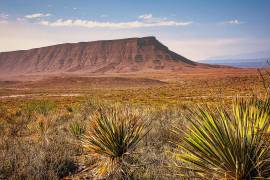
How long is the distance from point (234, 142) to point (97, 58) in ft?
550

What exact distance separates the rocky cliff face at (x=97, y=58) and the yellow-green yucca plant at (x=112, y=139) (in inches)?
5450

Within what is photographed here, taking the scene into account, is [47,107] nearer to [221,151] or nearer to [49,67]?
[221,151]

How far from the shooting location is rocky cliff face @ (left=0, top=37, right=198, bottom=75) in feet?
506

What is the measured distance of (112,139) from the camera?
5.03 metres

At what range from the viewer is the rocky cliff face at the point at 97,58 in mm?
154375

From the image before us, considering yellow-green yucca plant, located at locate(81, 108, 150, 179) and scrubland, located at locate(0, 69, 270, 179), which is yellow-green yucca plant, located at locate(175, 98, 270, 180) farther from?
yellow-green yucca plant, located at locate(81, 108, 150, 179)

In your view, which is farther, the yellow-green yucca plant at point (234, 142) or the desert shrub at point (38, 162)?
the desert shrub at point (38, 162)

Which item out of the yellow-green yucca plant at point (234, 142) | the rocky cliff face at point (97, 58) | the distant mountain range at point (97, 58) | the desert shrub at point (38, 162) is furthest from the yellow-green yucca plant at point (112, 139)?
the distant mountain range at point (97, 58)

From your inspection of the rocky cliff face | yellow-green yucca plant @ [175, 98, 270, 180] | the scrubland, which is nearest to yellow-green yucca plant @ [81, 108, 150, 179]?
the scrubland

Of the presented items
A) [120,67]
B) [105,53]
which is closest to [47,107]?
[120,67]

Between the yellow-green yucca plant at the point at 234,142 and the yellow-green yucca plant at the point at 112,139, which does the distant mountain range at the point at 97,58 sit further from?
the yellow-green yucca plant at the point at 234,142

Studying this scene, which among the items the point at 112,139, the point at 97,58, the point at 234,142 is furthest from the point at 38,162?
the point at 97,58

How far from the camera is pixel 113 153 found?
5.05 metres

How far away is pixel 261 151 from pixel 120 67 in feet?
490
